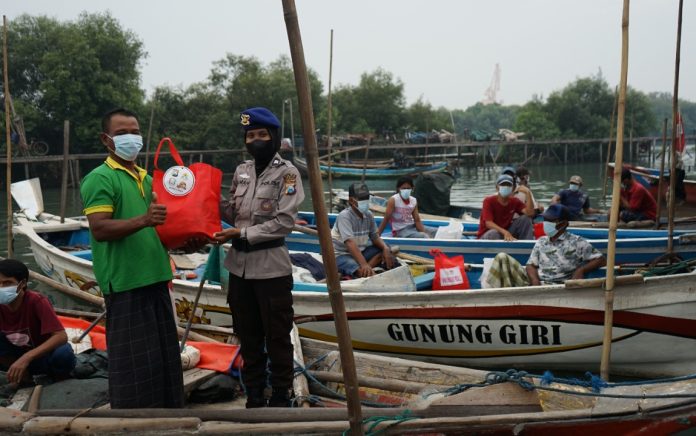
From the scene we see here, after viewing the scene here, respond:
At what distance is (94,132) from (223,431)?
32693 mm

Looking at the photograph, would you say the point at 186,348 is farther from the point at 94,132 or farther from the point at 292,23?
the point at 94,132

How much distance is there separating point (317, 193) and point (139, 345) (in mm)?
1425

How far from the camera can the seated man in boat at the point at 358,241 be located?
21.0 feet

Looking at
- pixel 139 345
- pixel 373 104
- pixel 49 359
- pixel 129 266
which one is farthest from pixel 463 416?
pixel 373 104

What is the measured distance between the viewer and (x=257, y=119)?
125 inches

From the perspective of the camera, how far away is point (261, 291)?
3223 millimetres

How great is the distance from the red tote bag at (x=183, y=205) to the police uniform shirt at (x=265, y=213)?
22 cm

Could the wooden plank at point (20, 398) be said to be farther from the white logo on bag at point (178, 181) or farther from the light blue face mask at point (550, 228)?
the light blue face mask at point (550, 228)

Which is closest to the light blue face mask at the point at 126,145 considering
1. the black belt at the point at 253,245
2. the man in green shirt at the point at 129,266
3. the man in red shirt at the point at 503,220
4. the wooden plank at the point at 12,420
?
the man in green shirt at the point at 129,266

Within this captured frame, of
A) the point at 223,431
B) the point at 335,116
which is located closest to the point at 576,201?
the point at 223,431

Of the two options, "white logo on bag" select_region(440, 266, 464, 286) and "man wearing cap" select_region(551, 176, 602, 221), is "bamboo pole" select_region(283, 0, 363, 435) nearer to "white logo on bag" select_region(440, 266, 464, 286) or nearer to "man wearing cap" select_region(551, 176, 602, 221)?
"white logo on bag" select_region(440, 266, 464, 286)

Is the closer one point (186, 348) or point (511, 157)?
point (186, 348)

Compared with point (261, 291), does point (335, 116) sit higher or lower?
higher

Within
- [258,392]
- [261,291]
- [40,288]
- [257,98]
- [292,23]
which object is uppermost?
[257,98]
